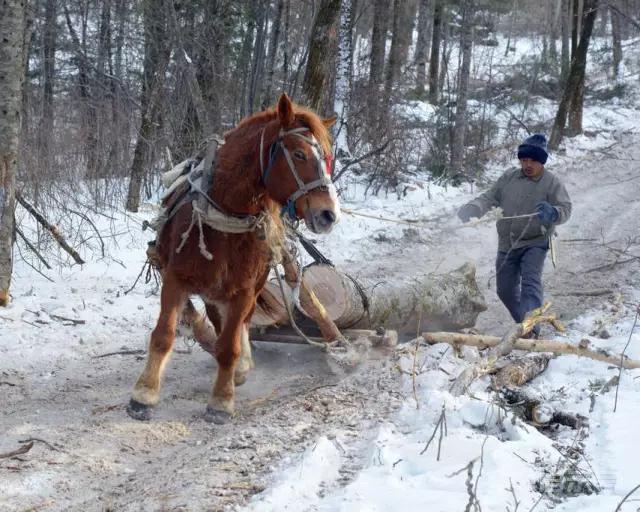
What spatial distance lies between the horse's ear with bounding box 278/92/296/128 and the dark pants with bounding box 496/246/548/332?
3.10 m

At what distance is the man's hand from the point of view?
6.94 metres

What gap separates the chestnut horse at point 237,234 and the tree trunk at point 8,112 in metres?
2.27

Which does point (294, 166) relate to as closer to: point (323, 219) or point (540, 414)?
point (323, 219)

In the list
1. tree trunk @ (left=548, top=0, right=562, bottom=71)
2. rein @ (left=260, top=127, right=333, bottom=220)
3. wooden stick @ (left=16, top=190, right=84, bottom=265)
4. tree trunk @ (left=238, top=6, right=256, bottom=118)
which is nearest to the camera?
rein @ (left=260, top=127, right=333, bottom=220)

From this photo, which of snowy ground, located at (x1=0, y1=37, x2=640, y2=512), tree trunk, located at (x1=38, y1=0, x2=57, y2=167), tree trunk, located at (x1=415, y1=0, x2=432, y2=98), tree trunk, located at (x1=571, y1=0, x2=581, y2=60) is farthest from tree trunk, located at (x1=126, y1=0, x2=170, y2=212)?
tree trunk, located at (x1=415, y1=0, x2=432, y2=98)

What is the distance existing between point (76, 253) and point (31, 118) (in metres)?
3.24

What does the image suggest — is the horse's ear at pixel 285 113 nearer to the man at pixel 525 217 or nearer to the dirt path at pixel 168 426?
the dirt path at pixel 168 426

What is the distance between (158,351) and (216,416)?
0.57 m

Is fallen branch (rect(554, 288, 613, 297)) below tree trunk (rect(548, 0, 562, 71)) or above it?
below

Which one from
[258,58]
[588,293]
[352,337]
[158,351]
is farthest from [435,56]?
[158,351]

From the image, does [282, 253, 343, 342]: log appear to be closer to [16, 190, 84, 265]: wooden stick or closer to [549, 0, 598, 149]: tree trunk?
[16, 190, 84, 265]: wooden stick

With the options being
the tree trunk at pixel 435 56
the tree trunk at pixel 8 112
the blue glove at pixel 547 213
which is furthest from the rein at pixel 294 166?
the tree trunk at pixel 435 56

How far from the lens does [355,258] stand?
33.1 feet

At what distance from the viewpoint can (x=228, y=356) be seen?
509cm
